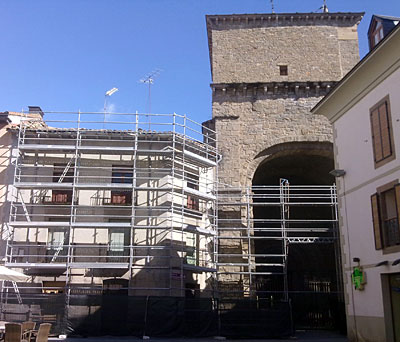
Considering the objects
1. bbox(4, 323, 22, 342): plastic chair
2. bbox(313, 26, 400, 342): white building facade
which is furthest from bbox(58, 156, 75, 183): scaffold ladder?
bbox(313, 26, 400, 342): white building facade

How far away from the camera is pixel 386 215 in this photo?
14.2 metres

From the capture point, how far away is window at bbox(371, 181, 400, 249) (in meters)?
13.6

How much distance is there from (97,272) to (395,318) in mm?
12354

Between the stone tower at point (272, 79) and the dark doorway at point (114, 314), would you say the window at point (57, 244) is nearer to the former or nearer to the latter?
the dark doorway at point (114, 314)

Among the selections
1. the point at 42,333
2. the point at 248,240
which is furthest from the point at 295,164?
the point at 42,333

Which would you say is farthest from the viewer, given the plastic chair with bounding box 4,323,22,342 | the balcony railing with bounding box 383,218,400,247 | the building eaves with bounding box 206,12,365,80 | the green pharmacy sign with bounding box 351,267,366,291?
the building eaves with bounding box 206,12,365,80

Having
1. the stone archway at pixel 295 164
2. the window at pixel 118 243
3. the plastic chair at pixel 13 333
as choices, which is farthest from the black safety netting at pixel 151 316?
the stone archway at pixel 295 164

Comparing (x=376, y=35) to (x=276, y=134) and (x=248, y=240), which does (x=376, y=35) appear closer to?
(x=276, y=134)

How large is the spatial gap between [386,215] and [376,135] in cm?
243

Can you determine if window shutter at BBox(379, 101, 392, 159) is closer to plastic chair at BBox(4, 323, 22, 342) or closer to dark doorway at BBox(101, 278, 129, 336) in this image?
dark doorway at BBox(101, 278, 129, 336)

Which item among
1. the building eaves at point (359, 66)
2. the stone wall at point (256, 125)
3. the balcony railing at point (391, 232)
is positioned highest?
the stone wall at point (256, 125)

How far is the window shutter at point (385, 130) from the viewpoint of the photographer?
14141 mm

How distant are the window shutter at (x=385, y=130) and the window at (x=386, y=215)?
38.4 inches

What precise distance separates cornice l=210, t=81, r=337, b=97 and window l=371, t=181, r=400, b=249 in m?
12.4
